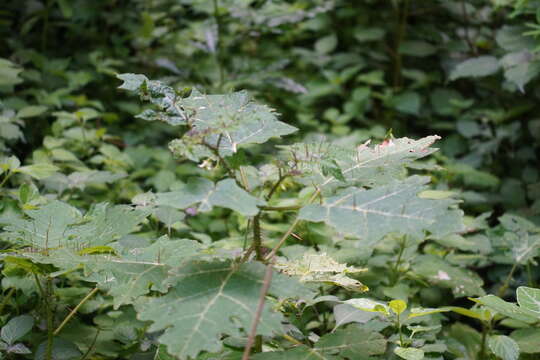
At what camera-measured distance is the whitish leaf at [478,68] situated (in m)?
2.90

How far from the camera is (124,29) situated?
3795 mm

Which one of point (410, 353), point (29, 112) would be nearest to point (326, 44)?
point (29, 112)

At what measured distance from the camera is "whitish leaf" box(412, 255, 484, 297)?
5.79ft

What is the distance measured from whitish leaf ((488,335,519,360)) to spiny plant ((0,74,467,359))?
161 mm

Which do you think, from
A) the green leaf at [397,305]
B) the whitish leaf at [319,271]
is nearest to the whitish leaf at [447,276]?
the green leaf at [397,305]

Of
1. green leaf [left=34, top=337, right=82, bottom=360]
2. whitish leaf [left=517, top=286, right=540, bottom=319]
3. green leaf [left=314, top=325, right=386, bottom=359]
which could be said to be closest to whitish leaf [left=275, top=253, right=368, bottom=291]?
green leaf [left=314, top=325, right=386, bottom=359]

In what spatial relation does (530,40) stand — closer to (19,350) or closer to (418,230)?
(418,230)

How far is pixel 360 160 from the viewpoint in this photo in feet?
4.04

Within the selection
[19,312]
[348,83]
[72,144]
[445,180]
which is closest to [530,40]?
[445,180]

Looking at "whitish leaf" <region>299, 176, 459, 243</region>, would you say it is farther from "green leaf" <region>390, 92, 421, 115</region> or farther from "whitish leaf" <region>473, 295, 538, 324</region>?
"green leaf" <region>390, 92, 421, 115</region>

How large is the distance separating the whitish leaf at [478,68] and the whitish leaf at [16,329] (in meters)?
2.40

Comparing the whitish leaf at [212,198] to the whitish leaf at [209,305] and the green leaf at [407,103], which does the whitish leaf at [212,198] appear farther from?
the green leaf at [407,103]

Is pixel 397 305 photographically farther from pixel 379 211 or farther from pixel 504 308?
pixel 379 211

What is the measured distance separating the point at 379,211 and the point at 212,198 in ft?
1.02
